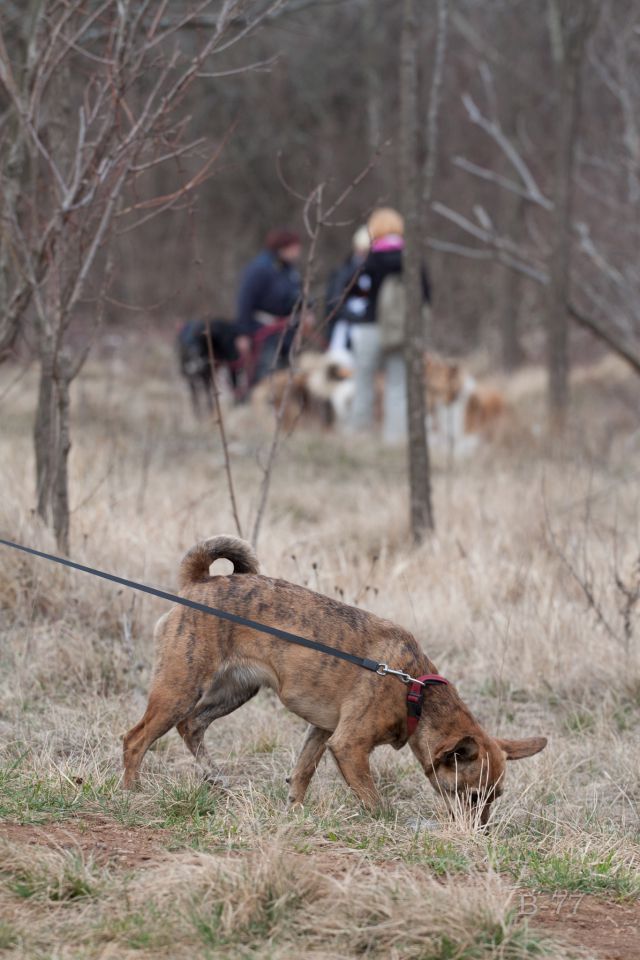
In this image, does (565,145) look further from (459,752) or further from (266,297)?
(459,752)

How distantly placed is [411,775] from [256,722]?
0.85 metres

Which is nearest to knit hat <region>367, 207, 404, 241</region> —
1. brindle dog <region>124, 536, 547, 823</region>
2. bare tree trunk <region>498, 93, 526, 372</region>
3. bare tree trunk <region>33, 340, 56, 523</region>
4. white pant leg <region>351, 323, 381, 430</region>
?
white pant leg <region>351, 323, 381, 430</region>

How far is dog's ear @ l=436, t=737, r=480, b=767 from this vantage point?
448 cm

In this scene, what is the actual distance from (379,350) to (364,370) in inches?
11.1

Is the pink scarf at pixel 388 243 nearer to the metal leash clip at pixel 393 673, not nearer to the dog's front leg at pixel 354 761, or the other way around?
the metal leash clip at pixel 393 673

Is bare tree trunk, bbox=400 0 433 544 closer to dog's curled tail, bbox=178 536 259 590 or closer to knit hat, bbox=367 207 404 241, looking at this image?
dog's curled tail, bbox=178 536 259 590

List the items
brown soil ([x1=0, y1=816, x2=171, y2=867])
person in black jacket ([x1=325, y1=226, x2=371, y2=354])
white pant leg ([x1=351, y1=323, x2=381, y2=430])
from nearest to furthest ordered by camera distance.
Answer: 1. brown soil ([x1=0, y1=816, x2=171, y2=867])
2. person in black jacket ([x1=325, y1=226, x2=371, y2=354])
3. white pant leg ([x1=351, y1=323, x2=381, y2=430])

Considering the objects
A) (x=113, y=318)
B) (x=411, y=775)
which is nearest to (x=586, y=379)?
(x=113, y=318)

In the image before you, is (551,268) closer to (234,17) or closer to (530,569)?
(530,569)

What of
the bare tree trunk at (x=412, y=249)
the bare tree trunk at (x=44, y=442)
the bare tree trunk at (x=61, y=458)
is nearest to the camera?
the bare tree trunk at (x=61, y=458)

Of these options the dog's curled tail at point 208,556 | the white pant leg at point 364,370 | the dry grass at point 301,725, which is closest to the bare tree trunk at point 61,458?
the dry grass at point 301,725

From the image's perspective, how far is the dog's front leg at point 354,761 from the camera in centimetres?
445

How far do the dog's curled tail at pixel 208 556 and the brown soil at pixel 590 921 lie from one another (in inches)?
69.0

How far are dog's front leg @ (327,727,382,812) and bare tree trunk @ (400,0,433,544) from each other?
4.26 meters
